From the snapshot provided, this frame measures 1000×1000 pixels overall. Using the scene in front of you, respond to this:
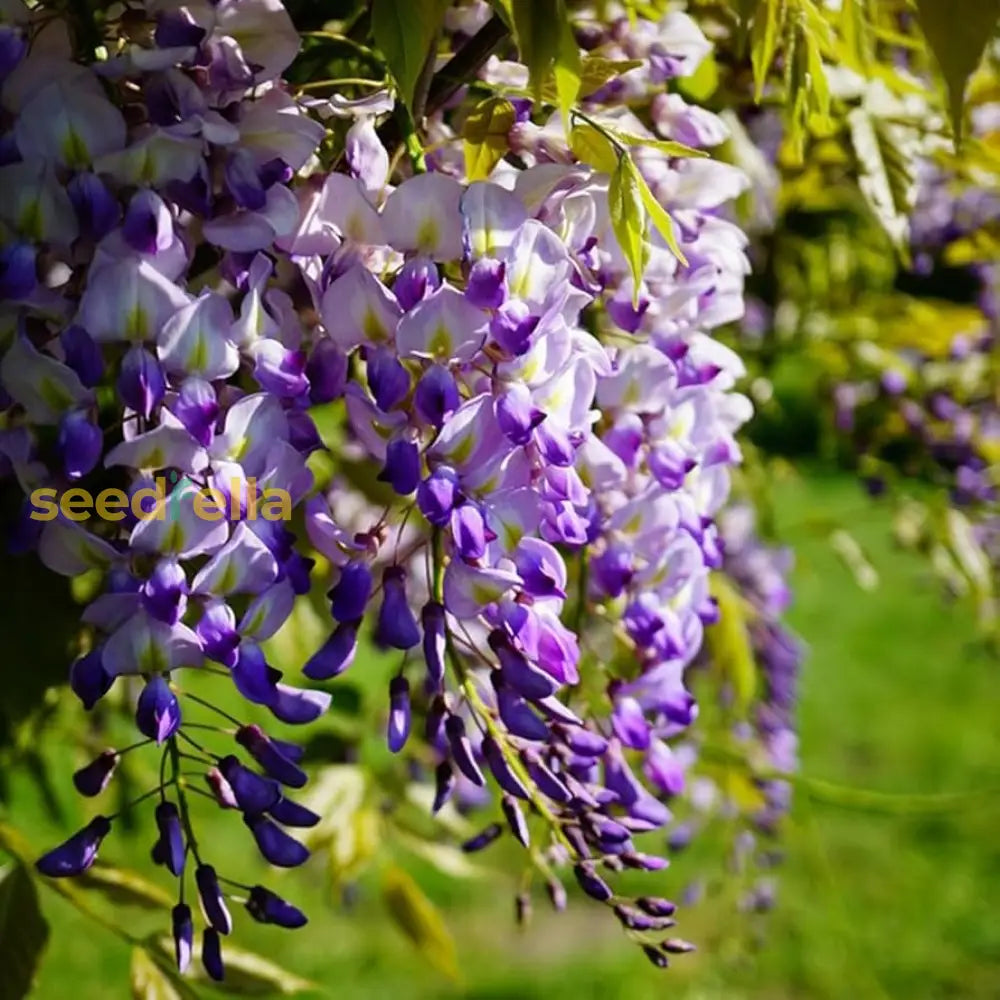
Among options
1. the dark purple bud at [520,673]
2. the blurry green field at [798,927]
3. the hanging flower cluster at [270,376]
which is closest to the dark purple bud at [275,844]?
the hanging flower cluster at [270,376]

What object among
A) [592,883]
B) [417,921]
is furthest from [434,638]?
[417,921]

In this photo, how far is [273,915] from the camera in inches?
24.3

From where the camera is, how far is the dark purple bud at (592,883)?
0.61 metres

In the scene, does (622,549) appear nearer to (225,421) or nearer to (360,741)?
(225,421)

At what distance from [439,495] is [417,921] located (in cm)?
63

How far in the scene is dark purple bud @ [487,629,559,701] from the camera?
1.95 ft

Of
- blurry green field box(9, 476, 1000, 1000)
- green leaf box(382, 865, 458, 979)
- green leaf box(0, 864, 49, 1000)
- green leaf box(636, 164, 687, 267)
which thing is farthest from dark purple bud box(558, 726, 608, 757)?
blurry green field box(9, 476, 1000, 1000)

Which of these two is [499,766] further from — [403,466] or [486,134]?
[486,134]

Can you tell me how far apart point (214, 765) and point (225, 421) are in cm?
15

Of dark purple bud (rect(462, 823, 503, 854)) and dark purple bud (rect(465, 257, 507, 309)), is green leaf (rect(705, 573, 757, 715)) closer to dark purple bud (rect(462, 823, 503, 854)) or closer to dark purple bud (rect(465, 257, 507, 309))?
dark purple bud (rect(462, 823, 503, 854))

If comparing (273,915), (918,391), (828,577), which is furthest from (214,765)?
(828,577)

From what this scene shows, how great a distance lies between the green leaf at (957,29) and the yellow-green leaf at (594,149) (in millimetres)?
131

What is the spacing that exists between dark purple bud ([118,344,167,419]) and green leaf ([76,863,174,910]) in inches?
14.9

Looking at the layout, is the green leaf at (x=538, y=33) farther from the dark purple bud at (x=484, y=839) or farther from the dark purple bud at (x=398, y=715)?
the dark purple bud at (x=484, y=839)
